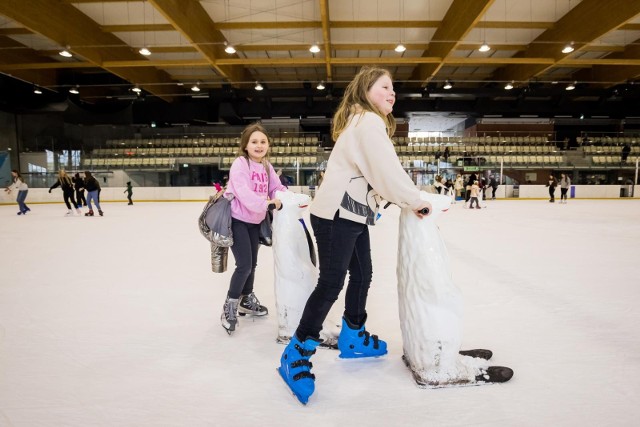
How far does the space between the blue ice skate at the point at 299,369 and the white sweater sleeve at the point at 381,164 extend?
2.35 ft

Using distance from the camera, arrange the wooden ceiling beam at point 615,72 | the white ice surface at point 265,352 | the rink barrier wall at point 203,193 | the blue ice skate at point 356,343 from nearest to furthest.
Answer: the white ice surface at point 265,352, the blue ice skate at point 356,343, the wooden ceiling beam at point 615,72, the rink barrier wall at point 203,193

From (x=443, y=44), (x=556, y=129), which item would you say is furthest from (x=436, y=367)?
(x=556, y=129)

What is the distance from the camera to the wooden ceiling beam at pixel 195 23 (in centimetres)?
1005

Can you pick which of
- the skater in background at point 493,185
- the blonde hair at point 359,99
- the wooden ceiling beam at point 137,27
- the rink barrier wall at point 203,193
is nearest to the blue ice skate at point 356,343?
the blonde hair at point 359,99

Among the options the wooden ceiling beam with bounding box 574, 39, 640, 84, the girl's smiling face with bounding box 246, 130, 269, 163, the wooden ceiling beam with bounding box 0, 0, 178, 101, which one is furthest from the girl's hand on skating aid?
the wooden ceiling beam with bounding box 574, 39, 640, 84

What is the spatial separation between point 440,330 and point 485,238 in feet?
15.4

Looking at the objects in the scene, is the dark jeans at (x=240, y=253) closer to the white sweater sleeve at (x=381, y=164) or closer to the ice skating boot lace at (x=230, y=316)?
the ice skating boot lace at (x=230, y=316)

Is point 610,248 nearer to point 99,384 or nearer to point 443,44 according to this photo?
point 99,384

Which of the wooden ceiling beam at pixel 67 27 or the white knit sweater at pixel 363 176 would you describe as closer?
the white knit sweater at pixel 363 176

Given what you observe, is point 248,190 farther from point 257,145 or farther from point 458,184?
point 458,184

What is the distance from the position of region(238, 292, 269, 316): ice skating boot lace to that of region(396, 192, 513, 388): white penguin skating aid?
1203mm

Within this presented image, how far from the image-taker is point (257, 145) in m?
2.27

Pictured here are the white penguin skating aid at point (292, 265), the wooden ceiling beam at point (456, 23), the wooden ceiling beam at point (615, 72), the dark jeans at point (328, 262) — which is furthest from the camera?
the wooden ceiling beam at point (615, 72)

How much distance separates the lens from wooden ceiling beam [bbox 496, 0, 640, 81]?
10.3m
